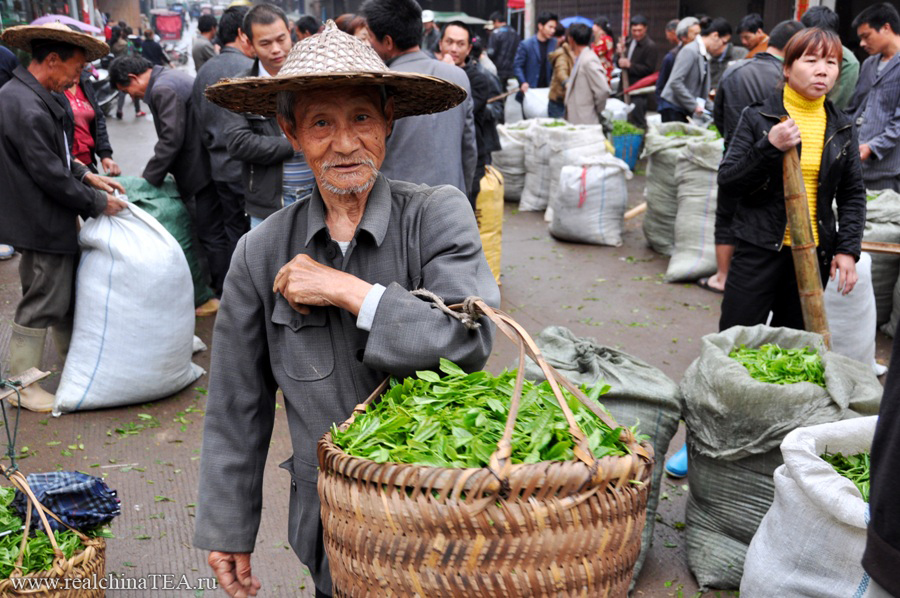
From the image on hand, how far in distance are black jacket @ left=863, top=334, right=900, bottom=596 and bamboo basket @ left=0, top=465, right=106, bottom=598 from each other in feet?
7.20

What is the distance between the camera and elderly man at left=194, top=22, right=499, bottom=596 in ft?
5.40

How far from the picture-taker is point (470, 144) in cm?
484

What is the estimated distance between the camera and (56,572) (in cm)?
251

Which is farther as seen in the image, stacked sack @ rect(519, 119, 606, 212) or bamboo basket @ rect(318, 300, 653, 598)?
stacked sack @ rect(519, 119, 606, 212)

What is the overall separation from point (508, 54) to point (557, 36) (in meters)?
1.28

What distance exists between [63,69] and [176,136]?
1.15m

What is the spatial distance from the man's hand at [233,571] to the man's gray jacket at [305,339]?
0.04 m

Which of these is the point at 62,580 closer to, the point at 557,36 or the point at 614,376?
the point at 614,376

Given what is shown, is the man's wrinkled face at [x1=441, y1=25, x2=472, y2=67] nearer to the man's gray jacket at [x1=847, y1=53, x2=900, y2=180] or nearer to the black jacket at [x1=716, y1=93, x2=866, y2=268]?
the man's gray jacket at [x1=847, y1=53, x2=900, y2=180]

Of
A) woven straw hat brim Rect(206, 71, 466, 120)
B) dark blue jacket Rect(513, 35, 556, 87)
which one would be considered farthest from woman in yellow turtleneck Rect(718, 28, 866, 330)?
dark blue jacket Rect(513, 35, 556, 87)

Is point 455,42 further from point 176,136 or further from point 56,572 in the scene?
point 56,572

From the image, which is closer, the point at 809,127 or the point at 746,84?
the point at 809,127

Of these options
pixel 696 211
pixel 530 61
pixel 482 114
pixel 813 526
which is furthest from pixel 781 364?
pixel 530 61

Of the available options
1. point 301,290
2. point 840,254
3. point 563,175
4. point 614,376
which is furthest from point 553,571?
point 563,175
